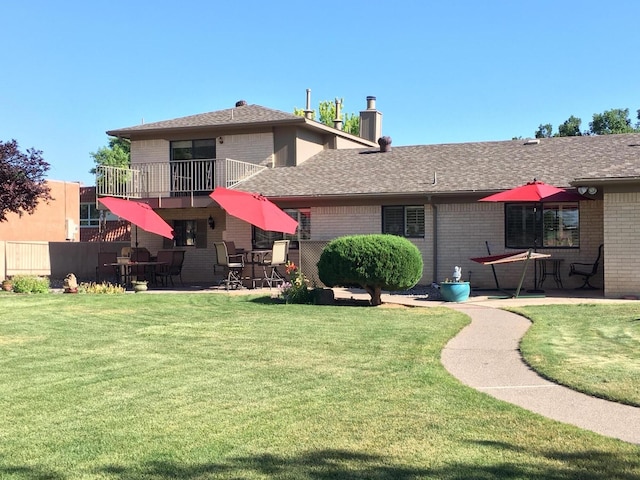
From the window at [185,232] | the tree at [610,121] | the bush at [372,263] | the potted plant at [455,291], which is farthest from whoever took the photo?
the tree at [610,121]

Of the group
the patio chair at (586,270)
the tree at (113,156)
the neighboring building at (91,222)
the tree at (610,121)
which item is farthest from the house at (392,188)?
the tree at (113,156)

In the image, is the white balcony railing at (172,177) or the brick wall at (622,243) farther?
the white balcony railing at (172,177)

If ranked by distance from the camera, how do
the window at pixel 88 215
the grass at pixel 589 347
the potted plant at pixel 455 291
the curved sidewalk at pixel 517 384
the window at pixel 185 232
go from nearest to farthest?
the curved sidewalk at pixel 517 384
the grass at pixel 589 347
the potted plant at pixel 455 291
the window at pixel 185 232
the window at pixel 88 215

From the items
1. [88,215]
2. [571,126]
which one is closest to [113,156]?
[88,215]

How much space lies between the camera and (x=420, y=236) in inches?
761

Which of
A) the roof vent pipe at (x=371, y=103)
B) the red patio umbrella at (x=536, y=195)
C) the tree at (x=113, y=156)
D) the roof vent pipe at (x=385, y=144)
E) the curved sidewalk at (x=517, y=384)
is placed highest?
the tree at (x=113, y=156)

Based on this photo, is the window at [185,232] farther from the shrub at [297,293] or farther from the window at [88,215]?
the window at [88,215]

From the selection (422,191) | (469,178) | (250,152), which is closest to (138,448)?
(422,191)

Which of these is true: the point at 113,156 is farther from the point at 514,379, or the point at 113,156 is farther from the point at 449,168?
the point at 514,379

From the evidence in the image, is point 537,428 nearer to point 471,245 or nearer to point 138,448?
point 138,448

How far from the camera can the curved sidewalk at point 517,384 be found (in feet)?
18.5

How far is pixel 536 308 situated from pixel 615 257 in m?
3.19

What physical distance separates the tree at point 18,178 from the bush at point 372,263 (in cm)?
1069

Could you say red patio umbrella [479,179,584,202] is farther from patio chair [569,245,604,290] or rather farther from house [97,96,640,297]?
patio chair [569,245,604,290]
